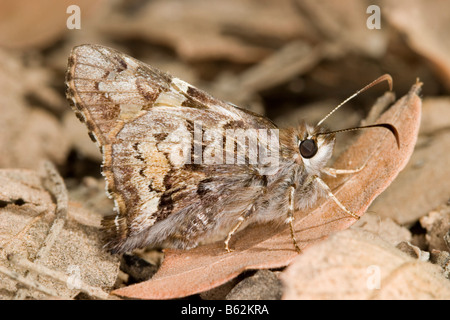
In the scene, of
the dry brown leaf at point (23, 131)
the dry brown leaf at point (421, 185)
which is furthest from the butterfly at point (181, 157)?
the dry brown leaf at point (23, 131)

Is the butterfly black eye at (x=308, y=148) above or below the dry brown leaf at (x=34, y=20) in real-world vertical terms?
below

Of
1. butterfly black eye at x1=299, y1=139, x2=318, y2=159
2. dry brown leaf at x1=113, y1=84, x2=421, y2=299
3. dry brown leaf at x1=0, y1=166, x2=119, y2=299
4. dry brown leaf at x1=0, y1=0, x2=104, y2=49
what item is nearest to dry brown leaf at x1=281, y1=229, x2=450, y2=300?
dry brown leaf at x1=113, y1=84, x2=421, y2=299

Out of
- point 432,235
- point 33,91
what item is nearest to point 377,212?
point 432,235

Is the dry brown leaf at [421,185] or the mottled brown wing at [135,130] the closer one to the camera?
the mottled brown wing at [135,130]

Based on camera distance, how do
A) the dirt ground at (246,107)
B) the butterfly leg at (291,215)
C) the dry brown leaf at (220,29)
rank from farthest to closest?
the dry brown leaf at (220,29) < the butterfly leg at (291,215) < the dirt ground at (246,107)

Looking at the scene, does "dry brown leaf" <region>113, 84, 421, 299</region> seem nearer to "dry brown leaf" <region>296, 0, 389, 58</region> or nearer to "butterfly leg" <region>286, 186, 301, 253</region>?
"butterfly leg" <region>286, 186, 301, 253</region>

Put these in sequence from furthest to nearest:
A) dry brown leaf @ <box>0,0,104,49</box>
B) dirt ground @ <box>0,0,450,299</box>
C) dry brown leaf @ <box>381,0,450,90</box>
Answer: dry brown leaf @ <box>0,0,104,49</box>
dry brown leaf @ <box>381,0,450,90</box>
dirt ground @ <box>0,0,450,299</box>

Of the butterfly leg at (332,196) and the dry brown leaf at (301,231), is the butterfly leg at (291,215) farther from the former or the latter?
the butterfly leg at (332,196)
